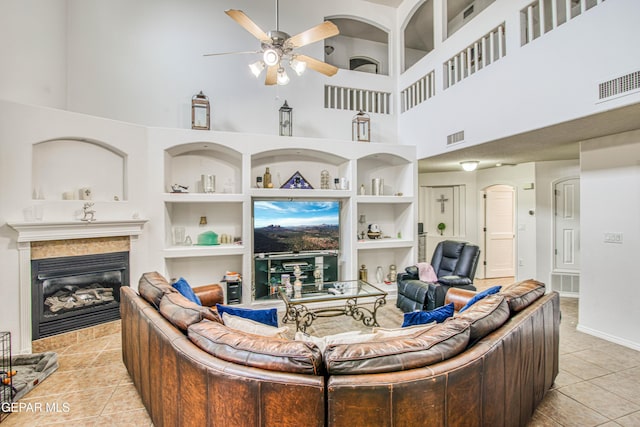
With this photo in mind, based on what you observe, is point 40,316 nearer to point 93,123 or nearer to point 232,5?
point 93,123

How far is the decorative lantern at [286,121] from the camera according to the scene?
4.95 metres

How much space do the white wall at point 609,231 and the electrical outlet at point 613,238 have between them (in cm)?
4

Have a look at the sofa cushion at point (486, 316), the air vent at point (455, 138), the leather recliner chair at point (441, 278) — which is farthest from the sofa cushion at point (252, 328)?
the air vent at point (455, 138)

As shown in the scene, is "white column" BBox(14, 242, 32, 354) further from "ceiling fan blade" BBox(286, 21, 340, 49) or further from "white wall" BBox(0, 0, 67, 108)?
"ceiling fan blade" BBox(286, 21, 340, 49)

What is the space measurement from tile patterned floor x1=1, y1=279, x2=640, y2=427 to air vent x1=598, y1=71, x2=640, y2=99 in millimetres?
2496

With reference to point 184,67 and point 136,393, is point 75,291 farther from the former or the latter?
point 184,67

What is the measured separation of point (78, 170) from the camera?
379 cm

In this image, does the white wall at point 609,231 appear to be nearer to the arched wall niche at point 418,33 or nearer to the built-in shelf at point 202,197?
the arched wall niche at point 418,33

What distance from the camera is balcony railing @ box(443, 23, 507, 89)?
3814 millimetres

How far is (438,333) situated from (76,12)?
588cm

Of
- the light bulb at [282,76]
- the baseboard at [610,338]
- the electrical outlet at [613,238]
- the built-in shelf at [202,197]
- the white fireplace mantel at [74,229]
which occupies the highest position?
the light bulb at [282,76]

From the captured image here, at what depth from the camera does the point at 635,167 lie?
335 cm

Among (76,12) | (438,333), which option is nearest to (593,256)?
(438,333)

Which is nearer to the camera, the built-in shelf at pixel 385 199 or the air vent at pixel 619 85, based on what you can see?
the air vent at pixel 619 85
